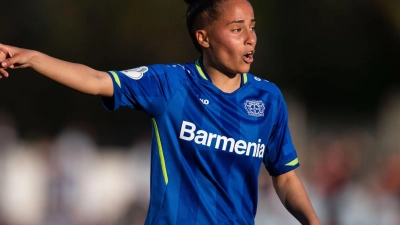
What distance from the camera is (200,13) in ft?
14.8

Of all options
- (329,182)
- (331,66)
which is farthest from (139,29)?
(329,182)

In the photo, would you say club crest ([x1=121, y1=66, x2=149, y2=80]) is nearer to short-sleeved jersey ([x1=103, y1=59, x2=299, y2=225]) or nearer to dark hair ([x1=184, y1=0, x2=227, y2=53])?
short-sleeved jersey ([x1=103, y1=59, x2=299, y2=225])

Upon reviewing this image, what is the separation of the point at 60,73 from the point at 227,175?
107 centimetres

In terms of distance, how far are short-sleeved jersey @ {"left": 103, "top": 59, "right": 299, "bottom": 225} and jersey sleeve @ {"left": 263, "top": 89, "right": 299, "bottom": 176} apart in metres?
0.17

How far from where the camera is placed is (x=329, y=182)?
9219 millimetres

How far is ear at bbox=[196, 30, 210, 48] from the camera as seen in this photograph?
177 inches

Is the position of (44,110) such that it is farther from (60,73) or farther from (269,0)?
(60,73)

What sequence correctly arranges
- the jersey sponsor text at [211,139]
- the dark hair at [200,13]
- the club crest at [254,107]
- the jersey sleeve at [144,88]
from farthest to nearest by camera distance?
the dark hair at [200,13] → the club crest at [254,107] → the jersey sponsor text at [211,139] → the jersey sleeve at [144,88]

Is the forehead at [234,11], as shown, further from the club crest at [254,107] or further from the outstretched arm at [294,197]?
the outstretched arm at [294,197]

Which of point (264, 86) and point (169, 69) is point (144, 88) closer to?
point (169, 69)

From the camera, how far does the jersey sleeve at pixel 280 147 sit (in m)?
4.47

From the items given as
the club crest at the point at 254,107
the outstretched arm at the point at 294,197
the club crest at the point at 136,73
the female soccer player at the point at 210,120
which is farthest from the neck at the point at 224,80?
the outstretched arm at the point at 294,197

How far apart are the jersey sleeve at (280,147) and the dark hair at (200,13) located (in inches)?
23.6

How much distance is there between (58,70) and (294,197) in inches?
65.2
